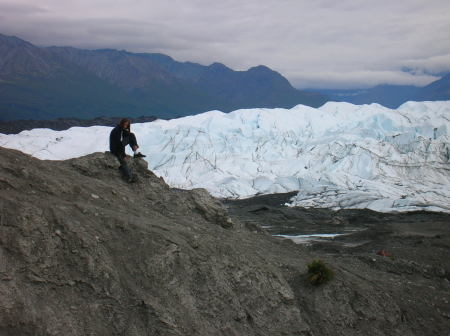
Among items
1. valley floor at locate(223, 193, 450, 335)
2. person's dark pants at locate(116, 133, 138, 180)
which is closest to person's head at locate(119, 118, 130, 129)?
person's dark pants at locate(116, 133, 138, 180)

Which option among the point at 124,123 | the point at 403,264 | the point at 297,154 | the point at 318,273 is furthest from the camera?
the point at 297,154

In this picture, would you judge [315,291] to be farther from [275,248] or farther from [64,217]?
[64,217]

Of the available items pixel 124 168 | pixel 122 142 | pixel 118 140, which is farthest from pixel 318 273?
pixel 118 140

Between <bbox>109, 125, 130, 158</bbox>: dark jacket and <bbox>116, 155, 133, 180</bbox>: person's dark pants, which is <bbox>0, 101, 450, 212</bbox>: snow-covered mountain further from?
<bbox>109, 125, 130, 158</bbox>: dark jacket

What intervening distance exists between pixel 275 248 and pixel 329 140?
7046 centimetres

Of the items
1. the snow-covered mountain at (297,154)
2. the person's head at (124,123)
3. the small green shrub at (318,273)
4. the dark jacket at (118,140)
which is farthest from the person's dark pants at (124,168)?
the snow-covered mountain at (297,154)

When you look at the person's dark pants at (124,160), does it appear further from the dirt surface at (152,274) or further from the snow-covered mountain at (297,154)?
the snow-covered mountain at (297,154)

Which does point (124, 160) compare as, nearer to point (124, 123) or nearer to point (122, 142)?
point (122, 142)

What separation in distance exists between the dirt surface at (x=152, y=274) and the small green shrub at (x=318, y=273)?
162 mm

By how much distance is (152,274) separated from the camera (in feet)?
28.4

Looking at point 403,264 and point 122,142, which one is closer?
point 122,142

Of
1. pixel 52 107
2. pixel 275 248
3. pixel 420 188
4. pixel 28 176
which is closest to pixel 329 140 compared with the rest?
pixel 420 188

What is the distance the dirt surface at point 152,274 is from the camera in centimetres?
747

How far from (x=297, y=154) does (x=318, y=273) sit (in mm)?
70693
